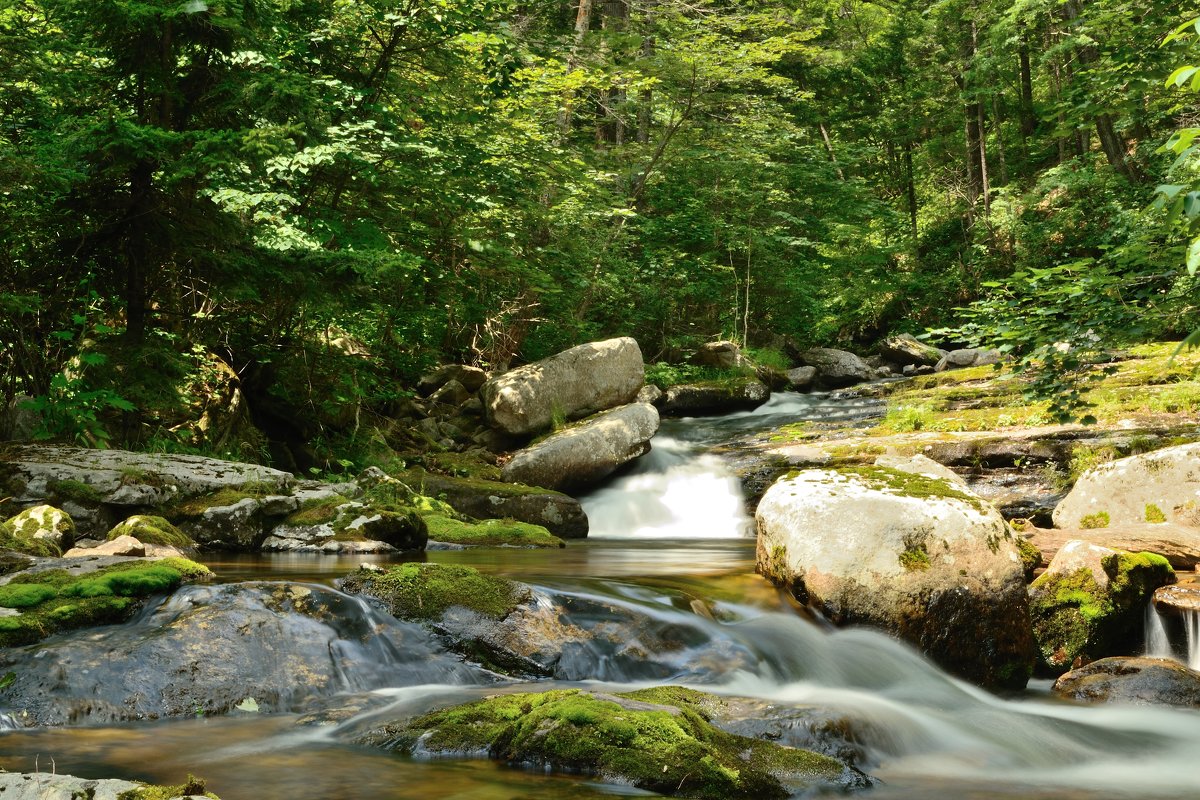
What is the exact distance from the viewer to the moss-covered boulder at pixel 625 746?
3.21m

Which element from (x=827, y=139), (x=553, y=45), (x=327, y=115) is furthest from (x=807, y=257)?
(x=327, y=115)

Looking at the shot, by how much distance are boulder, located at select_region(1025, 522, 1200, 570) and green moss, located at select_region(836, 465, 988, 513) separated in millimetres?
1202

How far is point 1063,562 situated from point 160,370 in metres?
8.18

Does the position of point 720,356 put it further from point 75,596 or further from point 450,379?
point 75,596

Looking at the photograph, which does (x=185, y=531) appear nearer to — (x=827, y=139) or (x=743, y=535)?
(x=743, y=535)

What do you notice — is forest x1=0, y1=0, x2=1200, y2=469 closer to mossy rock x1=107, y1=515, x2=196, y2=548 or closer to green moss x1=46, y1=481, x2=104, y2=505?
green moss x1=46, y1=481, x2=104, y2=505

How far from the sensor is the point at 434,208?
1199cm

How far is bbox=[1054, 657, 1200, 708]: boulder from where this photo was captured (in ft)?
16.8

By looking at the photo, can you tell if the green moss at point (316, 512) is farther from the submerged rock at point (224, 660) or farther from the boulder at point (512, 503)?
the submerged rock at point (224, 660)

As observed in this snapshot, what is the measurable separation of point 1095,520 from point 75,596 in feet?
26.8

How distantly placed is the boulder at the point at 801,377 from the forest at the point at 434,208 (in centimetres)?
218

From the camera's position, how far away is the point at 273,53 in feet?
27.2

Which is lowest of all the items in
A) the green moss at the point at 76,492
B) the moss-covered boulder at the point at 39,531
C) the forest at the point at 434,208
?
the moss-covered boulder at the point at 39,531

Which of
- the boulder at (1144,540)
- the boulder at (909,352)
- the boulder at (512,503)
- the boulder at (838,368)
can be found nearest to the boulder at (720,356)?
the boulder at (838,368)
